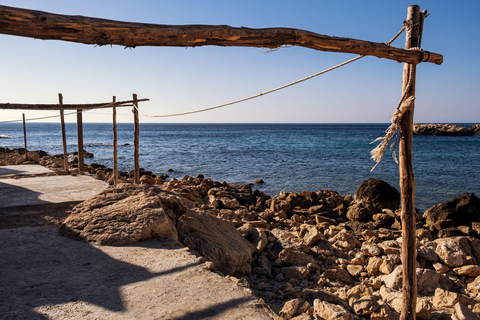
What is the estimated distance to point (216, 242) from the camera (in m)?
4.78

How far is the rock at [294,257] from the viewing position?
547cm

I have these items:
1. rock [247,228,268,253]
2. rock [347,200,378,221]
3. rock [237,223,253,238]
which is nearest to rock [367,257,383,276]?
rock [247,228,268,253]

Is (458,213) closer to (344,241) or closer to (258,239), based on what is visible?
(344,241)

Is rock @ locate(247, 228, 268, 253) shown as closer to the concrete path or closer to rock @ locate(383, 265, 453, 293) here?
rock @ locate(383, 265, 453, 293)

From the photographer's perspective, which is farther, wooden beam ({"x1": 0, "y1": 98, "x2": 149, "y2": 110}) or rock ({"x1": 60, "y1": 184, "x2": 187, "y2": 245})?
wooden beam ({"x1": 0, "y1": 98, "x2": 149, "y2": 110})

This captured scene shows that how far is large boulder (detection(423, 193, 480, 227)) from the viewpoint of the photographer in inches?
361

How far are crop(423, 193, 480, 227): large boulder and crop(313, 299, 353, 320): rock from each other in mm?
6863

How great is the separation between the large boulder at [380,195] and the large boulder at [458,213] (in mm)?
1713

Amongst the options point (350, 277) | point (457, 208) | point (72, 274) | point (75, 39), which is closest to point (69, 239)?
point (72, 274)

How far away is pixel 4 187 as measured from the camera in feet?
24.8

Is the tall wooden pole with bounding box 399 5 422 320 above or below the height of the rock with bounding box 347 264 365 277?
above

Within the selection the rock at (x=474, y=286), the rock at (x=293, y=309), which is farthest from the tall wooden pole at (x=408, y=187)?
the rock at (x=474, y=286)

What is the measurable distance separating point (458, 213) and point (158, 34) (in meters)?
9.67

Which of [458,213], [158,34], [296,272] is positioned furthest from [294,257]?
[458,213]
